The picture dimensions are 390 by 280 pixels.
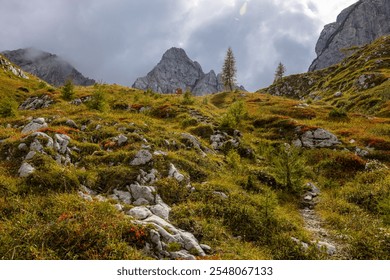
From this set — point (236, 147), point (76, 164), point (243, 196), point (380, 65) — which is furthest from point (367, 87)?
point (76, 164)

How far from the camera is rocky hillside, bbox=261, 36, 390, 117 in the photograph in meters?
52.0

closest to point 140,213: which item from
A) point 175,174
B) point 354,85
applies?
point 175,174

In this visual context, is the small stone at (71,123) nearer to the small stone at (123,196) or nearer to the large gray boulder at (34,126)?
the large gray boulder at (34,126)

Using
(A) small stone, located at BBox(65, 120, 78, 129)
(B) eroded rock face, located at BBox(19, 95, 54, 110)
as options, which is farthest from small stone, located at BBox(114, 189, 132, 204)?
(B) eroded rock face, located at BBox(19, 95, 54, 110)

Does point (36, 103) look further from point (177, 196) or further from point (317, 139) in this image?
point (317, 139)

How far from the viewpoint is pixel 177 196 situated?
→ 13.4 meters

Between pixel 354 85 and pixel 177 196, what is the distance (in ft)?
273

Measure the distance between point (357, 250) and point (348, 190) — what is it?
7841 mm

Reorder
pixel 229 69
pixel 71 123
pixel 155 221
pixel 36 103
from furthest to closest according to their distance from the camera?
1. pixel 229 69
2. pixel 36 103
3. pixel 71 123
4. pixel 155 221

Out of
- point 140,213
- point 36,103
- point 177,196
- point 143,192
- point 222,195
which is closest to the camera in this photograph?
point 140,213

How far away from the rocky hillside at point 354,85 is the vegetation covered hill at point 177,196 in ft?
105

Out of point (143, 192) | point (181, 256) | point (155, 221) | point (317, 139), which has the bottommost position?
point (181, 256)

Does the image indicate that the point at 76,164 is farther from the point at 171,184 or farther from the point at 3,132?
the point at 3,132

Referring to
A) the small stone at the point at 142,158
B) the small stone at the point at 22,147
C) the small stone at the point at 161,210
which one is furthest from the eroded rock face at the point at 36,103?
the small stone at the point at 161,210
